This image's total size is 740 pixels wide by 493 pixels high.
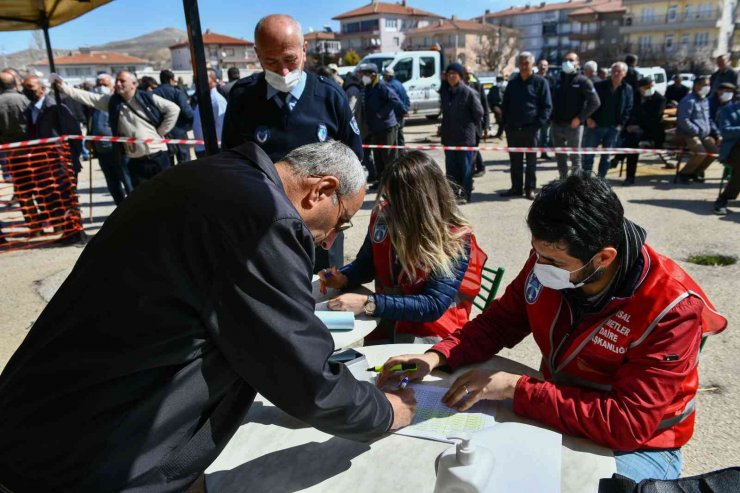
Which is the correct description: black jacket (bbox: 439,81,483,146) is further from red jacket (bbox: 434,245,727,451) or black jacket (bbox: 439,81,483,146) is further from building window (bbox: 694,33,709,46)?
building window (bbox: 694,33,709,46)

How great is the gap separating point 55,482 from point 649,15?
78857 millimetres

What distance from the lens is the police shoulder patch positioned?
1810 mm

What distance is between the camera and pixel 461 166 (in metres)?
7.51

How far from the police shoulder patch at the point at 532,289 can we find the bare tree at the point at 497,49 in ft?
195

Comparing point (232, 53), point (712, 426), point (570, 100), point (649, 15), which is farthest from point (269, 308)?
point (232, 53)

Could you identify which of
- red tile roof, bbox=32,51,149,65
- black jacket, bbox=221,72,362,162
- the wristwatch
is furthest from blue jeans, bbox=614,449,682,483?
red tile roof, bbox=32,51,149,65

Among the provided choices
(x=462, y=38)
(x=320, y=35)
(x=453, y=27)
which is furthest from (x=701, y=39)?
(x=320, y=35)

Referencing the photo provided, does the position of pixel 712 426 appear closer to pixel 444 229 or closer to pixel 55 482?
pixel 444 229

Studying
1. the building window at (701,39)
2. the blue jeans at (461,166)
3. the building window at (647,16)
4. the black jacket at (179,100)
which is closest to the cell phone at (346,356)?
the blue jeans at (461,166)

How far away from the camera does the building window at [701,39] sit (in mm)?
61812

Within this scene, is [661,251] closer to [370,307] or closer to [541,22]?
[370,307]

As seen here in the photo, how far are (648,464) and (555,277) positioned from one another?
1.89 ft

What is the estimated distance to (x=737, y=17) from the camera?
6256 cm

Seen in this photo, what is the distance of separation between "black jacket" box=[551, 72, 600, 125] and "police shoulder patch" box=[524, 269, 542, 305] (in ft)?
22.0
